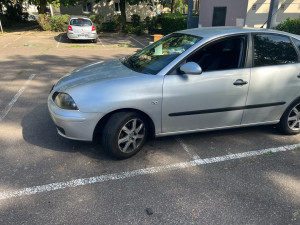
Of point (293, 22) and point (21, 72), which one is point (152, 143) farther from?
point (293, 22)

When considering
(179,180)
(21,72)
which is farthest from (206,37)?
(21,72)

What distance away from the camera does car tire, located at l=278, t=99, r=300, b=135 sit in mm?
3818

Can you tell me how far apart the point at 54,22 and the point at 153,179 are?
66.0 ft

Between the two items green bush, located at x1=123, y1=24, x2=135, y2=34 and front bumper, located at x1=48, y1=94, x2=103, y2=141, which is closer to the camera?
front bumper, located at x1=48, y1=94, x2=103, y2=141

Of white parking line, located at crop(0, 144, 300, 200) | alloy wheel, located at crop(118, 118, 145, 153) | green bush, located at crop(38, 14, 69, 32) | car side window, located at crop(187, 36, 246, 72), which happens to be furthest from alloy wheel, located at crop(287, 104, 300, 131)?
green bush, located at crop(38, 14, 69, 32)

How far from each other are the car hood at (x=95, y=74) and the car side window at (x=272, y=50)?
5.75ft

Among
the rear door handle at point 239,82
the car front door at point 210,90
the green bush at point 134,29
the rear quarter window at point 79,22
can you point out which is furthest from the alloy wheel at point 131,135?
the green bush at point 134,29

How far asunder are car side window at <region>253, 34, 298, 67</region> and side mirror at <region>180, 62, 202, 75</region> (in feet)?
3.11

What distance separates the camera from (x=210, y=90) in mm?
3295

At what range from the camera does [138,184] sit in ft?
9.36

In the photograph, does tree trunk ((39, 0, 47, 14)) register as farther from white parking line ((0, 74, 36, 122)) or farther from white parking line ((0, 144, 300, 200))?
white parking line ((0, 144, 300, 200))

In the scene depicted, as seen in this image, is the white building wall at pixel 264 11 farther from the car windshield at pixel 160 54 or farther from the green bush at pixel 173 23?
the car windshield at pixel 160 54

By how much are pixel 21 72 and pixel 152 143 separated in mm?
5826

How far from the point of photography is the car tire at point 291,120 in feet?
12.5
